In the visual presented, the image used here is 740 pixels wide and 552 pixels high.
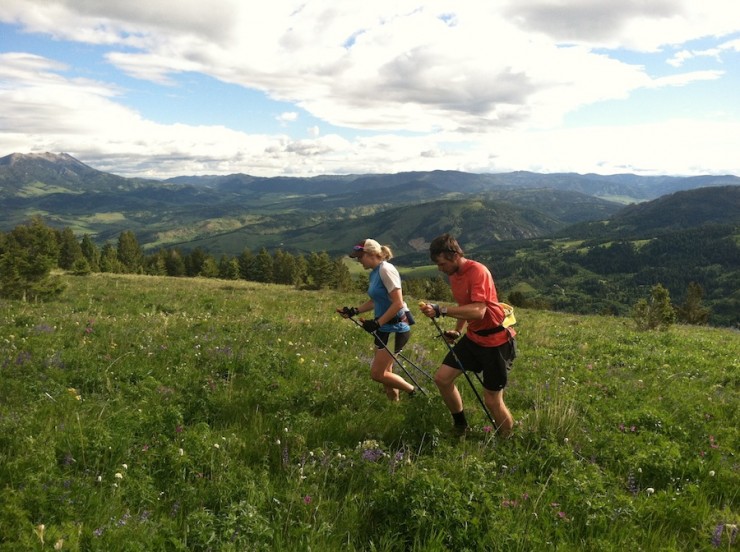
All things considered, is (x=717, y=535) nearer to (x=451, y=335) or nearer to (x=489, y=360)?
(x=489, y=360)

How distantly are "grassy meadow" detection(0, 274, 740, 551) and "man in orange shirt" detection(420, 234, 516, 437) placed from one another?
16.7 inches

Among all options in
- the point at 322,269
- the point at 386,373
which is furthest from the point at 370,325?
the point at 322,269

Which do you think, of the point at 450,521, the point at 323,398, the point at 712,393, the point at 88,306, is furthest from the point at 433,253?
the point at 88,306

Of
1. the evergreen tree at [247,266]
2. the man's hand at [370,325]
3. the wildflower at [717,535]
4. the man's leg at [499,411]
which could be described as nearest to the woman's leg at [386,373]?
the man's hand at [370,325]

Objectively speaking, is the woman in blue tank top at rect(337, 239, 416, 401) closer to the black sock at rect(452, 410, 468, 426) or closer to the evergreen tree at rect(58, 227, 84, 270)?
the black sock at rect(452, 410, 468, 426)

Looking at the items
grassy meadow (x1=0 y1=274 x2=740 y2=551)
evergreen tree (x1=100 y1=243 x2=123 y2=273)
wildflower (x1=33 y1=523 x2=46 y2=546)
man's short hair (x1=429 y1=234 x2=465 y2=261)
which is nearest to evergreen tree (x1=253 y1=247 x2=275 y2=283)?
evergreen tree (x1=100 y1=243 x2=123 y2=273)

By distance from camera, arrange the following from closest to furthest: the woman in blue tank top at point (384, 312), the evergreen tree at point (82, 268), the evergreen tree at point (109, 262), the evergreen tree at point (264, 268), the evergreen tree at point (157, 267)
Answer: the woman in blue tank top at point (384, 312) < the evergreen tree at point (82, 268) < the evergreen tree at point (109, 262) < the evergreen tree at point (157, 267) < the evergreen tree at point (264, 268)

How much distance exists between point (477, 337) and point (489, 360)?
1.26 feet

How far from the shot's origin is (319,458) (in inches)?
207

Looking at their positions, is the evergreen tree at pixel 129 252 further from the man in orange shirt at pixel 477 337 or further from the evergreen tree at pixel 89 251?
the man in orange shirt at pixel 477 337

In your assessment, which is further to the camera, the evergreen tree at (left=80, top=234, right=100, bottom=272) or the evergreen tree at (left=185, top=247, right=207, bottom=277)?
the evergreen tree at (left=185, top=247, right=207, bottom=277)

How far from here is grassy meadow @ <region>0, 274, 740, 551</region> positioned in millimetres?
3863

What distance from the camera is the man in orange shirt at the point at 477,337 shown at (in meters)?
6.30

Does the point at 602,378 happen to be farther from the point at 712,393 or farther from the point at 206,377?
the point at 206,377
